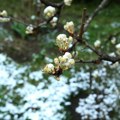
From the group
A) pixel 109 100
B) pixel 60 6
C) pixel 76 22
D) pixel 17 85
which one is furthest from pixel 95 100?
pixel 76 22

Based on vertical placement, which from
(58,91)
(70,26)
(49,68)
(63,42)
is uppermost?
(58,91)

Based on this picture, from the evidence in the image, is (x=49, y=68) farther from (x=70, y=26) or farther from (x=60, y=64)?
(x=70, y=26)

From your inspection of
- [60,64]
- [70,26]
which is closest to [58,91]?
[70,26]

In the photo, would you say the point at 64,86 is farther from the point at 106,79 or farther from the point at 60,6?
the point at 60,6

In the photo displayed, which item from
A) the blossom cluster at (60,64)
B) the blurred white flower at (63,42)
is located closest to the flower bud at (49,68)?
the blossom cluster at (60,64)

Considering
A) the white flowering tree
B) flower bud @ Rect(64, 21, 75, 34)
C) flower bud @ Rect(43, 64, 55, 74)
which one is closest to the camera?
flower bud @ Rect(43, 64, 55, 74)

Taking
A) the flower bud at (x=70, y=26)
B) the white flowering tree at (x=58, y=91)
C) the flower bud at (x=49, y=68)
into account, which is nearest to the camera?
the flower bud at (x=49, y=68)

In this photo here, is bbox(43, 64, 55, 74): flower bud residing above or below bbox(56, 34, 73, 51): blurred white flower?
below

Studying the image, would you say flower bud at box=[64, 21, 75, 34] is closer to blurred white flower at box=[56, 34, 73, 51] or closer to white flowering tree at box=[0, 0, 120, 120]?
blurred white flower at box=[56, 34, 73, 51]

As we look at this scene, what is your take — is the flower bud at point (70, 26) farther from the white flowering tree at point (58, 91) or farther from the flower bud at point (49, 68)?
the white flowering tree at point (58, 91)

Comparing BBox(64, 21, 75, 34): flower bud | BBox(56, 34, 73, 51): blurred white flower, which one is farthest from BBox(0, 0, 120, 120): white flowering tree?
BBox(56, 34, 73, 51): blurred white flower

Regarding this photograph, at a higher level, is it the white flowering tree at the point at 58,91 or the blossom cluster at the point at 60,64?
the white flowering tree at the point at 58,91
